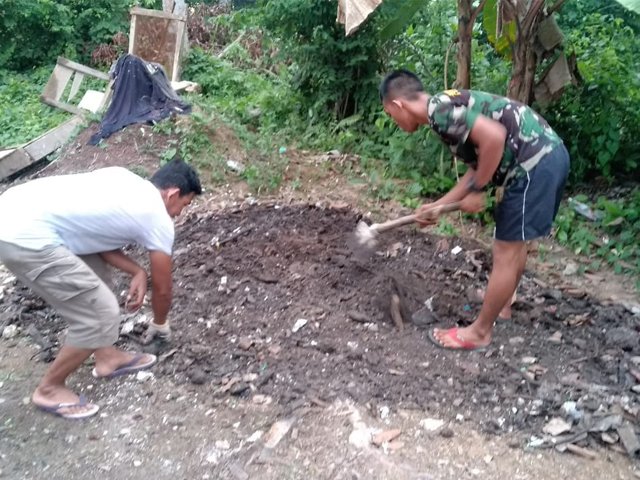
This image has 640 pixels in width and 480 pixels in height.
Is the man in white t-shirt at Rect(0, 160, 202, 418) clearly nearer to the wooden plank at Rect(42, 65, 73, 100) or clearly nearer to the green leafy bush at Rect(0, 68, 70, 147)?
the green leafy bush at Rect(0, 68, 70, 147)

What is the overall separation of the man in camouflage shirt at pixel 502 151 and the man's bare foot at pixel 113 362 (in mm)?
2000

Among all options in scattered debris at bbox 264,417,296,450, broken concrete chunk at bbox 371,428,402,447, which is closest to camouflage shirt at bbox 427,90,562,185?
broken concrete chunk at bbox 371,428,402,447

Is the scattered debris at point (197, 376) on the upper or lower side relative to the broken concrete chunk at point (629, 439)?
lower

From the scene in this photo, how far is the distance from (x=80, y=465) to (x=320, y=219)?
2825 millimetres

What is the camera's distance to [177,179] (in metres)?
3.13

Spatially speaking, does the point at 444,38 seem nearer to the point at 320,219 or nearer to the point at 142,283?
the point at 320,219

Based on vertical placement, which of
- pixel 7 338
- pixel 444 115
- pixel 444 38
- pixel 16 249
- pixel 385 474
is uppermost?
pixel 444 38

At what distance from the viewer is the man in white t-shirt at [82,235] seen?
9.56 ft

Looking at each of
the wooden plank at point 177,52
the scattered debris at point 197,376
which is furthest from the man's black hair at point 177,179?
the wooden plank at point 177,52

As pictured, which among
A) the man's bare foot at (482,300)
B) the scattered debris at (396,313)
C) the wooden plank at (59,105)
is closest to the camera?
the scattered debris at (396,313)

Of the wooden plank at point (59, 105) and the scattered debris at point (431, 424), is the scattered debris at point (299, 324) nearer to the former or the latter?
the scattered debris at point (431, 424)

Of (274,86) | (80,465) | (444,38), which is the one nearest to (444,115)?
(80,465)

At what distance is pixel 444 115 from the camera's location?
3.28m

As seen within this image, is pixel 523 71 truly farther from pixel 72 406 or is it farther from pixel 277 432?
pixel 72 406
